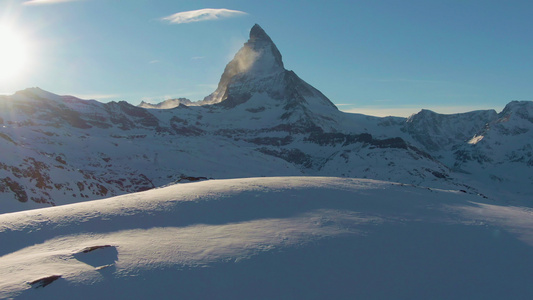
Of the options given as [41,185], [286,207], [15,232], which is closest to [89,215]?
[15,232]

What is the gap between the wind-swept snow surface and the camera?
11.6 m

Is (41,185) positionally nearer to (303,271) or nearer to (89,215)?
(89,215)

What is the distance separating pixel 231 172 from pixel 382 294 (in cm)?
8910

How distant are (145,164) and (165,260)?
3384 inches

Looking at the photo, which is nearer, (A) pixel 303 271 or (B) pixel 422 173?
(A) pixel 303 271

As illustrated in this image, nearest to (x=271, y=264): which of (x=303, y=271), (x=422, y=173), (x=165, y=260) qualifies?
(x=303, y=271)

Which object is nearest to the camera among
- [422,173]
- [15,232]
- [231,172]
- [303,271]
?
[303,271]

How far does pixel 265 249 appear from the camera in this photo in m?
13.9

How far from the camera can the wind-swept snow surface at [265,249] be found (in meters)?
11.6

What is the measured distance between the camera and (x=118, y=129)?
17275 cm

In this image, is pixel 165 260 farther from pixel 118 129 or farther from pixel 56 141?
pixel 118 129

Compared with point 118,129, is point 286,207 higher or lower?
lower

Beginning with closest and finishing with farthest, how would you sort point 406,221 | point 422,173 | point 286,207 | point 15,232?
1. point 15,232
2. point 406,221
3. point 286,207
4. point 422,173

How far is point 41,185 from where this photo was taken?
4369 cm
